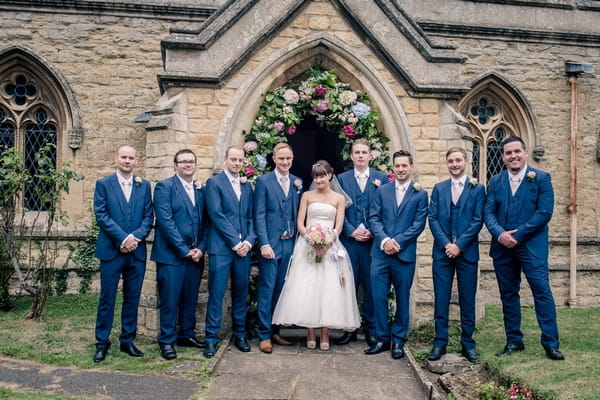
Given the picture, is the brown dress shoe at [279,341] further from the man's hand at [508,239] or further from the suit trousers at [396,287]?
the man's hand at [508,239]

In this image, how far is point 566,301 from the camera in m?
11.6

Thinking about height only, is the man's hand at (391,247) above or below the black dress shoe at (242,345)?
above

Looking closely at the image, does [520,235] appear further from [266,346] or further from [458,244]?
[266,346]

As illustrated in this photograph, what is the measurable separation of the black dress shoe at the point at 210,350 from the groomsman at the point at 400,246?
180 centimetres

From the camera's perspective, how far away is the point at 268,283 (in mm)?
6504

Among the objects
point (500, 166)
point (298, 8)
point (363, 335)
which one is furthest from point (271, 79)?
point (500, 166)

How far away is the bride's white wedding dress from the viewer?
6.34 metres

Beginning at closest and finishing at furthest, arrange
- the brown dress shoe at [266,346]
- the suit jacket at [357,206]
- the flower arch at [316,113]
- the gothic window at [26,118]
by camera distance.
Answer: the brown dress shoe at [266,346] < the suit jacket at [357,206] < the flower arch at [316,113] < the gothic window at [26,118]

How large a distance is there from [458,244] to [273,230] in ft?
7.11

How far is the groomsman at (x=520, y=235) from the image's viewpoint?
5871 mm

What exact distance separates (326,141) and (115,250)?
584cm

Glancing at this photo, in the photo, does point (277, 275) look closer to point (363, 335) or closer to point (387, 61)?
point (363, 335)

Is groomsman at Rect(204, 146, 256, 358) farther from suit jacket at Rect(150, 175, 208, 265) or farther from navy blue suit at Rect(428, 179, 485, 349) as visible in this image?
navy blue suit at Rect(428, 179, 485, 349)

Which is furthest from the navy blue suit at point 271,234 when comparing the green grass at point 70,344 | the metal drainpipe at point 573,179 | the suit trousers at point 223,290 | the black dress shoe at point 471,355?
the metal drainpipe at point 573,179
